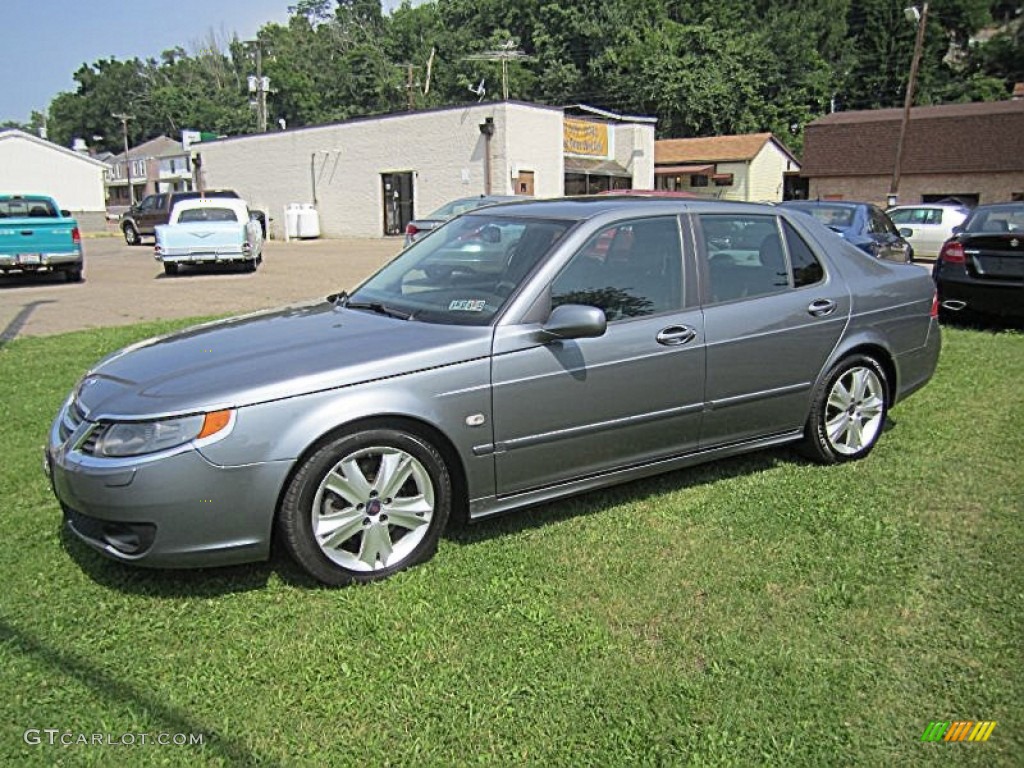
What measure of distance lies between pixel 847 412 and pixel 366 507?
9.91 feet

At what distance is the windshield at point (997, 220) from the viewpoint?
9.34 m

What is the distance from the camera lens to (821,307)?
487 cm

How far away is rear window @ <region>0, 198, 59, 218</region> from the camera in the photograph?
15.7m

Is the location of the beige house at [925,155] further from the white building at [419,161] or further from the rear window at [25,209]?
the rear window at [25,209]

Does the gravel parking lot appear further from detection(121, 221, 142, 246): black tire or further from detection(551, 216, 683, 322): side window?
detection(551, 216, 683, 322): side window

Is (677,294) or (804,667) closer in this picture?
(804,667)

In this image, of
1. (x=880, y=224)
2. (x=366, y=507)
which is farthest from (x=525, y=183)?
(x=366, y=507)

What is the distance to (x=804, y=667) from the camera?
9.93 ft

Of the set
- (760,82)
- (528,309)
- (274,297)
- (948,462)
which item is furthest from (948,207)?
(760,82)

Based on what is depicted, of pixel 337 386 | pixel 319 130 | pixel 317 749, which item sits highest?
pixel 319 130

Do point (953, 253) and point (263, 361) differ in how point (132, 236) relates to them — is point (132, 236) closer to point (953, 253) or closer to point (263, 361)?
point (953, 253)

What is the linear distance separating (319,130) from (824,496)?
34.9 metres

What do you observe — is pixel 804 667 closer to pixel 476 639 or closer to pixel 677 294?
pixel 476 639

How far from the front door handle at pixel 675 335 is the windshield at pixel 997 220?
672 cm
